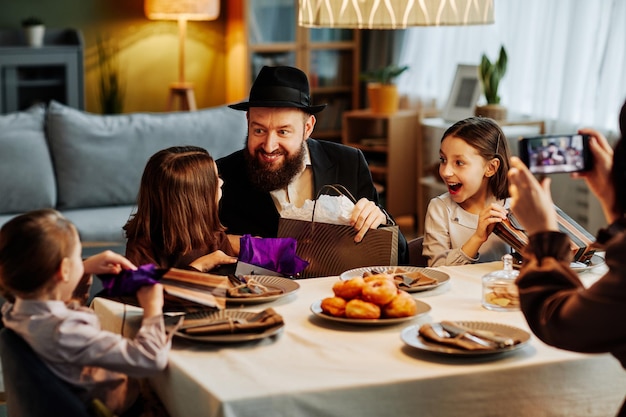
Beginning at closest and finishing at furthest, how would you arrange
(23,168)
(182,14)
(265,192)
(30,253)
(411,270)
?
(30,253) < (411,270) < (265,192) < (23,168) < (182,14)

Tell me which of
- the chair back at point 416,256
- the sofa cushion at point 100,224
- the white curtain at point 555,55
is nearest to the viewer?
the chair back at point 416,256

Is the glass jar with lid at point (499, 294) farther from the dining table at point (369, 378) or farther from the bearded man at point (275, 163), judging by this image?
the bearded man at point (275, 163)

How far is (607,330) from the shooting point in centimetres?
150

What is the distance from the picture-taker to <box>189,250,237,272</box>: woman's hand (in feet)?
8.00

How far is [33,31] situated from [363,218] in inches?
172

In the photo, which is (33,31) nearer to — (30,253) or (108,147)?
(108,147)

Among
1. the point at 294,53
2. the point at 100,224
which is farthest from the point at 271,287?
the point at 294,53

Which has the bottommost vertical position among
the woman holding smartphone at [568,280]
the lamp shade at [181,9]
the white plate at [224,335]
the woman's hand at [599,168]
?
the white plate at [224,335]

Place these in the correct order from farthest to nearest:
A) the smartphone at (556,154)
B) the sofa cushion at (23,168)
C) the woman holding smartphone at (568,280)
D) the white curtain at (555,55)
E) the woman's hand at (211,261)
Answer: the white curtain at (555,55) < the sofa cushion at (23,168) < the woman's hand at (211,261) < the smartphone at (556,154) < the woman holding smartphone at (568,280)

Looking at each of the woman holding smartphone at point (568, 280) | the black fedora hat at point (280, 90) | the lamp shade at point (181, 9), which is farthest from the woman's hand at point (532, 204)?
the lamp shade at point (181, 9)

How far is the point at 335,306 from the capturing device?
6.62ft

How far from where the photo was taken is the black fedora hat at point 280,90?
2.93m

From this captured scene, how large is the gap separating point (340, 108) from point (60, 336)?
543 cm

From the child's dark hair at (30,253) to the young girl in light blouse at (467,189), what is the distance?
47.4 inches
